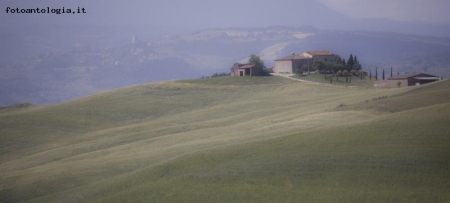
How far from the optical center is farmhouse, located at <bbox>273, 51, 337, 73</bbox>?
420 ft

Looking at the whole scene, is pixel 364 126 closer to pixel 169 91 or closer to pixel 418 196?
pixel 418 196

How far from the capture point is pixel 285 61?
131 m

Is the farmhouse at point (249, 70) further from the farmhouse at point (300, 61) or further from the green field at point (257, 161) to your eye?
the green field at point (257, 161)

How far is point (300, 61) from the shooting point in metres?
128

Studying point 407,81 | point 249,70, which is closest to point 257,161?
point 407,81

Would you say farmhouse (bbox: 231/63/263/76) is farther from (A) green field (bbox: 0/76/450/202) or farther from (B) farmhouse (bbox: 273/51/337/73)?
(A) green field (bbox: 0/76/450/202)

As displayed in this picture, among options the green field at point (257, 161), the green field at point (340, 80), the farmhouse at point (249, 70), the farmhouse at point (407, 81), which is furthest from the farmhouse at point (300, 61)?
the green field at point (257, 161)

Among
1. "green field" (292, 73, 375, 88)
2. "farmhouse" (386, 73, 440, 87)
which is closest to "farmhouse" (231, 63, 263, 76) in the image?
"green field" (292, 73, 375, 88)

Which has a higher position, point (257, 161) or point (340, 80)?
point (340, 80)

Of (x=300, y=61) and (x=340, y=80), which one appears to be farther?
(x=300, y=61)

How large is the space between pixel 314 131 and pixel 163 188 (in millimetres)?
12620

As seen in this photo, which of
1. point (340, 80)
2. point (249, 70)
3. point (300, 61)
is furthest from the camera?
point (300, 61)

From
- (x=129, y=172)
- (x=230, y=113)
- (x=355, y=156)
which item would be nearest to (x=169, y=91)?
(x=230, y=113)

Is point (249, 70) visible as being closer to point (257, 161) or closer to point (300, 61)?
point (300, 61)
